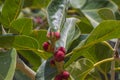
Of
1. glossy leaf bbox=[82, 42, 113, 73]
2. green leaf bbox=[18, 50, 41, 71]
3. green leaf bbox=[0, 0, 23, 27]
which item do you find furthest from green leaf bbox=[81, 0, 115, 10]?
green leaf bbox=[0, 0, 23, 27]

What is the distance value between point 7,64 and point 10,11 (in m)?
0.23

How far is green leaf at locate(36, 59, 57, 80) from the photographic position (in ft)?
3.25

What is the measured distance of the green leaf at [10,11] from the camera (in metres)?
1.11

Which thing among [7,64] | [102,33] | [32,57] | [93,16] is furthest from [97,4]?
[7,64]

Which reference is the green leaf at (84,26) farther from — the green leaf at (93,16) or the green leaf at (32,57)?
the green leaf at (32,57)

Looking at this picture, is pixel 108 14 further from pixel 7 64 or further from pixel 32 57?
pixel 7 64

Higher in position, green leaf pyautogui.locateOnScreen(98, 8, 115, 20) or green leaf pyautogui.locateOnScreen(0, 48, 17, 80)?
green leaf pyautogui.locateOnScreen(0, 48, 17, 80)

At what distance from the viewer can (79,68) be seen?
1.11 m

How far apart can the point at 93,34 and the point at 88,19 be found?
49 cm

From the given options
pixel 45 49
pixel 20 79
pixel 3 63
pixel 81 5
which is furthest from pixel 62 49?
pixel 81 5

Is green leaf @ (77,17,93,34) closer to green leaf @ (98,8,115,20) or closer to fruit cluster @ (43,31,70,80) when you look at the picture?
green leaf @ (98,8,115,20)

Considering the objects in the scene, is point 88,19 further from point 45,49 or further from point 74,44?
point 45,49

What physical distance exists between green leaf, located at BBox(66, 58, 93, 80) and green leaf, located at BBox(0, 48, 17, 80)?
0.19 meters

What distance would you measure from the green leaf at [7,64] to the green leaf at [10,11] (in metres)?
0.15
